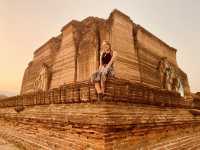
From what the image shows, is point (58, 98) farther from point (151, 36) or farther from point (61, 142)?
point (151, 36)

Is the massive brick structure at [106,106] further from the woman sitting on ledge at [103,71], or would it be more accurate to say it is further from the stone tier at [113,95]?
the woman sitting on ledge at [103,71]

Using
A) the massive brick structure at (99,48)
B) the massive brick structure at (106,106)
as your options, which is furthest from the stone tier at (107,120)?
the massive brick structure at (99,48)

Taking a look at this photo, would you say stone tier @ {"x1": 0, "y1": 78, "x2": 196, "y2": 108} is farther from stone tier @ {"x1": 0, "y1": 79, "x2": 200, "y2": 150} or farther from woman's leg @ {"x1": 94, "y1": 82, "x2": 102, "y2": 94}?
woman's leg @ {"x1": 94, "y1": 82, "x2": 102, "y2": 94}

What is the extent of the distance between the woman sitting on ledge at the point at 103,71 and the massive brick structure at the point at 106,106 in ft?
0.55

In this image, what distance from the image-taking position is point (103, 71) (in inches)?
200

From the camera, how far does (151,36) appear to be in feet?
53.1

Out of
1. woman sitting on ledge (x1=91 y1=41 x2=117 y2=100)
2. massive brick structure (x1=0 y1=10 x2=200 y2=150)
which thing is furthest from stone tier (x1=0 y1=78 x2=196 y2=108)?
woman sitting on ledge (x1=91 y1=41 x2=117 y2=100)

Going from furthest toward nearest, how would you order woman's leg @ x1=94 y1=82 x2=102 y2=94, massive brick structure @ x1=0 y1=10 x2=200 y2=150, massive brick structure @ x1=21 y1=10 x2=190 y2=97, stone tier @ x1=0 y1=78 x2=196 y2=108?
massive brick structure @ x1=21 y1=10 x2=190 y2=97
stone tier @ x1=0 y1=78 x2=196 y2=108
woman's leg @ x1=94 y1=82 x2=102 y2=94
massive brick structure @ x1=0 y1=10 x2=200 y2=150

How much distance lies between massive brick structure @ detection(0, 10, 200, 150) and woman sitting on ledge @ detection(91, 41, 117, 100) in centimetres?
17

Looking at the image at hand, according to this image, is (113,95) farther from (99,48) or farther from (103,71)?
(99,48)

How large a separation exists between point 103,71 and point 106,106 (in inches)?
41.8

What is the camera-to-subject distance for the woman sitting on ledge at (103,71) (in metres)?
4.66

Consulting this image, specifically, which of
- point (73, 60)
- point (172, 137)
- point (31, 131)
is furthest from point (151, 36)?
point (31, 131)

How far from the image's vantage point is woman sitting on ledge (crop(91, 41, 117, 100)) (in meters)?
4.66
